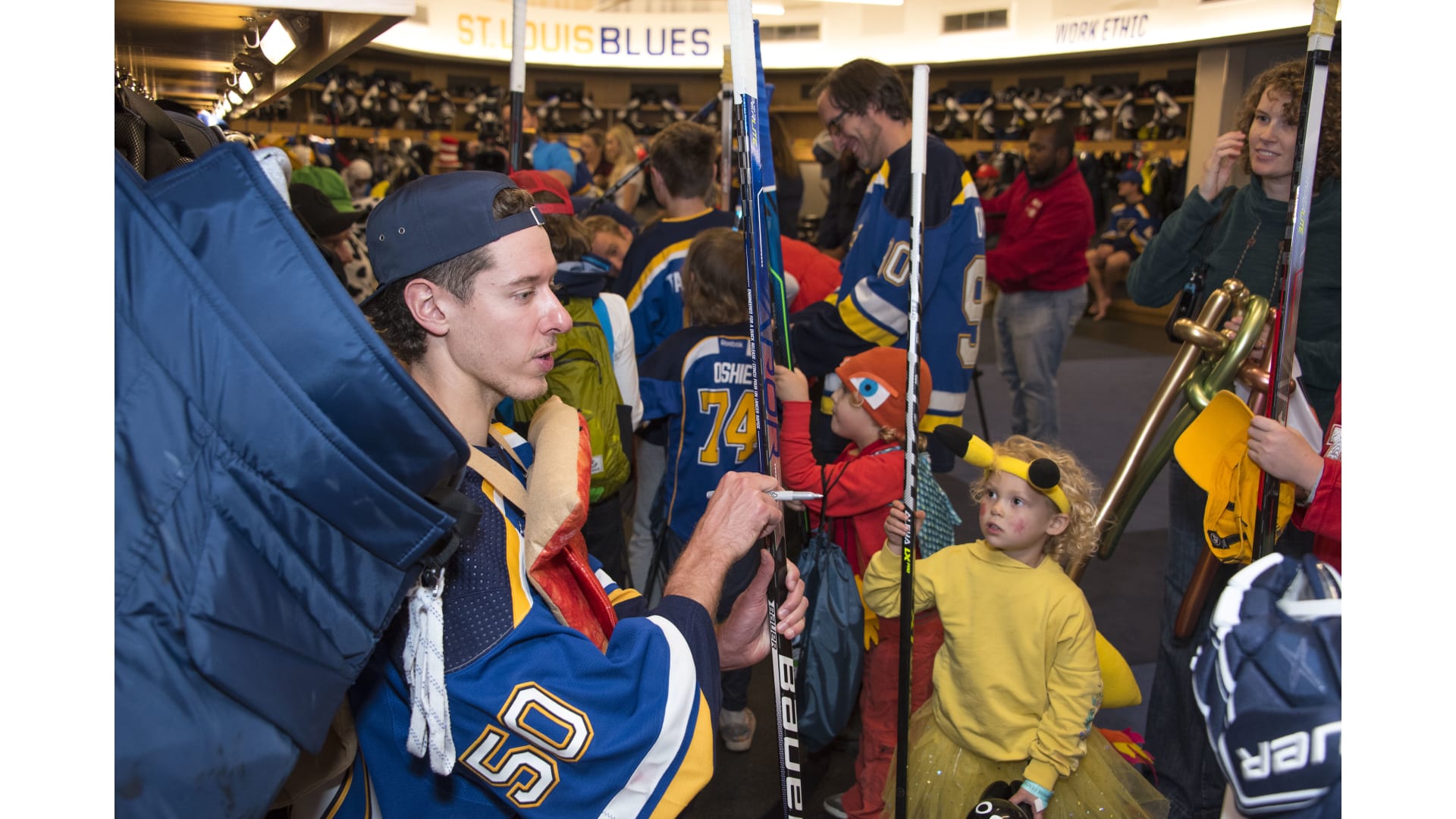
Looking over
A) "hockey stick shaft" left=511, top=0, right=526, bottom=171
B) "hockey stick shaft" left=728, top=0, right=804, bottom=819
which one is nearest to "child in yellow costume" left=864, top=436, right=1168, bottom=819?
"hockey stick shaft" left=728, top=0, right=804, bottom=819

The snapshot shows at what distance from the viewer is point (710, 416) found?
2730 mm

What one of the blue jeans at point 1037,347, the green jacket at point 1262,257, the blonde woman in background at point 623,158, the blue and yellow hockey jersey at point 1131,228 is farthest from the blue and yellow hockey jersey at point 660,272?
the blue and yellow hockey jersey at point 1131,228

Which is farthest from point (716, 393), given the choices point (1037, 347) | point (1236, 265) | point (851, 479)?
point (1037, 347)

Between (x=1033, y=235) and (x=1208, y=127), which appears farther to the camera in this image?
(x=1208, y=127)

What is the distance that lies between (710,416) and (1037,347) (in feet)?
8.88

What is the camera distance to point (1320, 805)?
2.63ft

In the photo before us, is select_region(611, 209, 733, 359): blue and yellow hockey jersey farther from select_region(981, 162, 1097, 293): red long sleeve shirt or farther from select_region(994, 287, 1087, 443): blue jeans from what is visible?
select_region(994, 287, 1087, 443): blue jeans

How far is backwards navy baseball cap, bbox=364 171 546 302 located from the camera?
133 cm

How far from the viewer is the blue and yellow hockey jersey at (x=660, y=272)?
339 cm

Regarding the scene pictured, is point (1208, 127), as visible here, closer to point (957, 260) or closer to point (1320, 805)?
point (957, 260)

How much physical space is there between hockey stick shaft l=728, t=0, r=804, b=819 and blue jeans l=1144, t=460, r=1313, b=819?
956mm

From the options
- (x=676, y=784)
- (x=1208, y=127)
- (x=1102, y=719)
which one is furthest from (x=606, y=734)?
(x=1208, y=127)

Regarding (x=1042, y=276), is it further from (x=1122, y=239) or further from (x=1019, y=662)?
(x=1122, y=239)

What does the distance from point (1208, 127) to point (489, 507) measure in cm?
998
